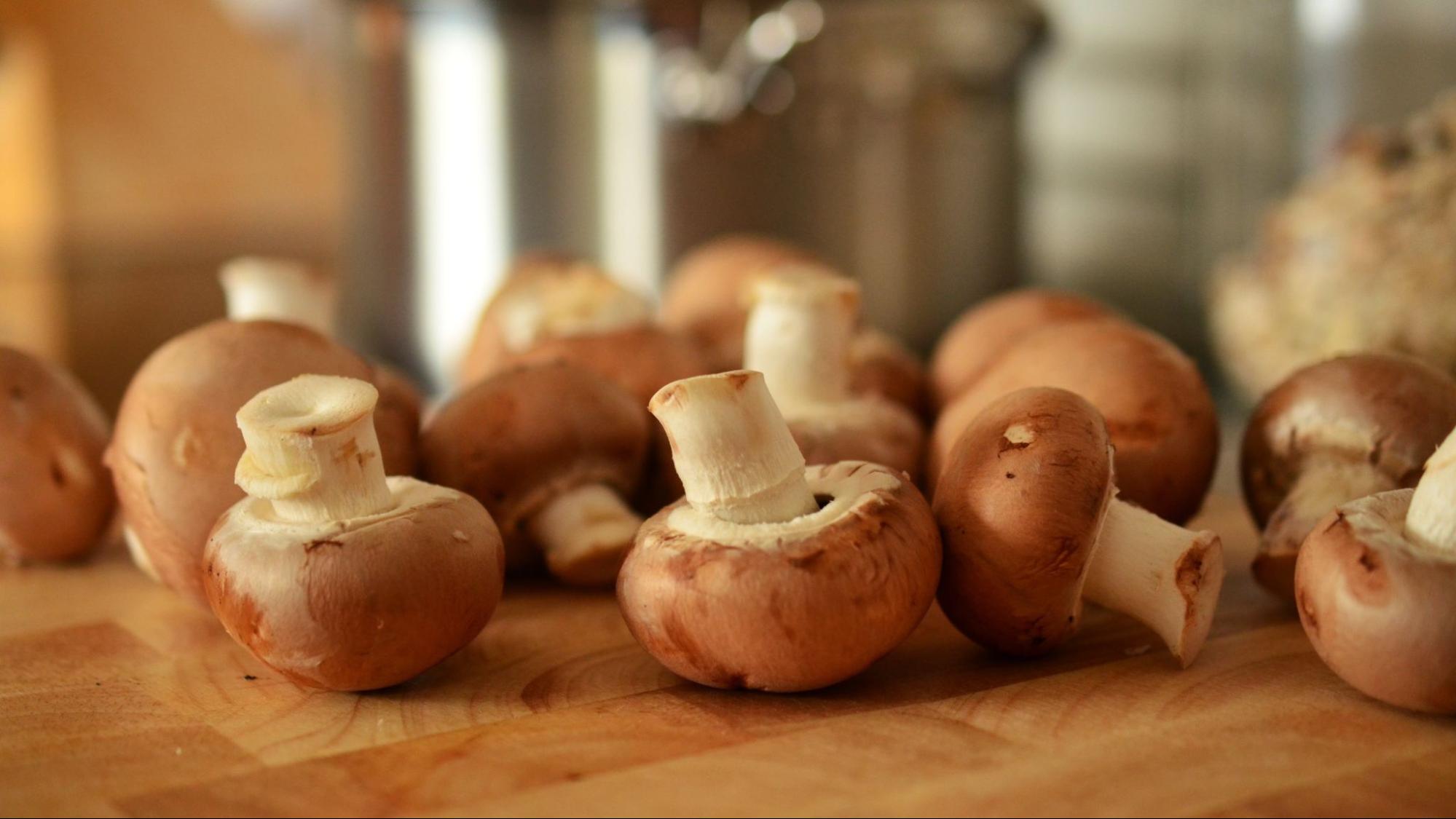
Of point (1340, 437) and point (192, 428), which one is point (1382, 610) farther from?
point (192, 428)

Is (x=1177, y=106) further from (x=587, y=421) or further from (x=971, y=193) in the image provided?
(x=587, y=421)

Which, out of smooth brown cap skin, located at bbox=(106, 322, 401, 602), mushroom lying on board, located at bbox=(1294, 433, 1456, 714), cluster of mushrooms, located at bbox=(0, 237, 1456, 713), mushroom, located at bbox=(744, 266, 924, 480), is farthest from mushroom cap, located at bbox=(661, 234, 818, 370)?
mushroom lying on board, located at bbox=(1294, 433, 1456, 714)

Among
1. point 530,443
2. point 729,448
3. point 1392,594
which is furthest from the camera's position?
point 530,443

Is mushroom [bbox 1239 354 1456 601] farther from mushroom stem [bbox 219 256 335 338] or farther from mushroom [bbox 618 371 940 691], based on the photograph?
mushroom stem [bbox 219 256 335 338]

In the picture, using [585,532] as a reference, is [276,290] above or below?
above

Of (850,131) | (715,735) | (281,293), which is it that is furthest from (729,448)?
(850,131)

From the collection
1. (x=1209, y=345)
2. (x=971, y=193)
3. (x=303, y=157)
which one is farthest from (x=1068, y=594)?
(x=303, y=157)

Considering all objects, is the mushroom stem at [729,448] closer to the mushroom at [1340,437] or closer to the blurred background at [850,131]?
the mushroom at [1340,437]
